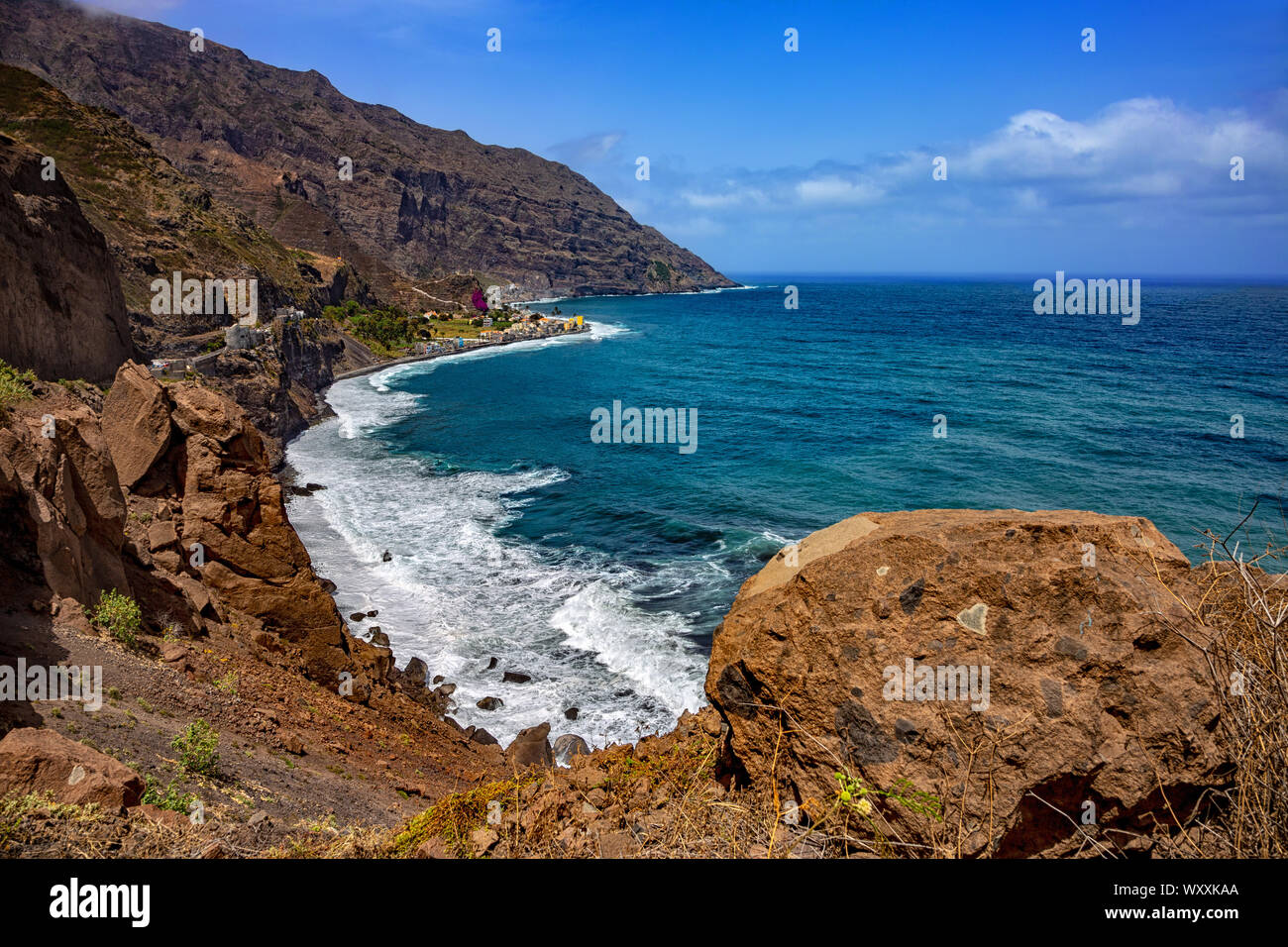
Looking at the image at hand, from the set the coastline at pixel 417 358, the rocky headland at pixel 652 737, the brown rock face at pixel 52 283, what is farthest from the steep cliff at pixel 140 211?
the rocky headland at pixel 652 737

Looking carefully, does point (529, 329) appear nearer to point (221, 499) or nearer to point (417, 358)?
point (417, 358)

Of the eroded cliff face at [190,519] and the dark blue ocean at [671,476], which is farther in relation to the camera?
the dark blue ocean at [671,476]

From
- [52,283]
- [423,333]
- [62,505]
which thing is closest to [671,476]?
[52,283]

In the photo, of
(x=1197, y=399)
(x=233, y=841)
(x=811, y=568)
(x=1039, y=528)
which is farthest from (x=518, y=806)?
(x=1197, y=399)

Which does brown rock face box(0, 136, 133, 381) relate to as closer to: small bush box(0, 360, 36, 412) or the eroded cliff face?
small bush box(0, 360, 36, 412)

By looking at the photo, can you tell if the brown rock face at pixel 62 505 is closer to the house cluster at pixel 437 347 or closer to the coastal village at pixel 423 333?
the coastal village at pixel 423 333

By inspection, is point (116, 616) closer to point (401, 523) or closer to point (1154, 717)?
point (1154, 717)
